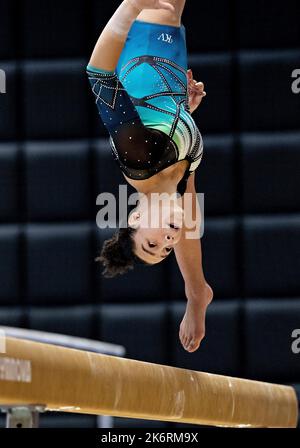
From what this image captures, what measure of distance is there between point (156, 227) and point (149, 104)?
44cm

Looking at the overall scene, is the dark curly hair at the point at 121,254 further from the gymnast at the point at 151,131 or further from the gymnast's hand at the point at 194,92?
the gymnast's hand at the point at 194,92

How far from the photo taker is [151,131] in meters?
3.10

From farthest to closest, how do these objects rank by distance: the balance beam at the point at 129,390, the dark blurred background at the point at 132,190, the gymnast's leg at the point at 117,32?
the dark blurred background at the point at 132,190 → the gymnast's leg at the point at 117,32 → the balance beam at the point at 129,390

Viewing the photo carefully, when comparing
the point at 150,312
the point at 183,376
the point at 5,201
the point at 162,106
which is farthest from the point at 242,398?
the point at 5,201

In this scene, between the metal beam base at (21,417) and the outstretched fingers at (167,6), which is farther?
the outstretched fingers at (167,6)

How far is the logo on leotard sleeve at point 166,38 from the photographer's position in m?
3.29

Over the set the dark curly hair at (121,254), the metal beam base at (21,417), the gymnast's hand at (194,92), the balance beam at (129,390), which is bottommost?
the metal beam base at (21,417)

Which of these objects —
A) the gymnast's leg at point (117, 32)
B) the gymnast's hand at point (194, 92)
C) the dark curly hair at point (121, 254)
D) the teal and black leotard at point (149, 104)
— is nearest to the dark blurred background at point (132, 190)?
the gymnast's hand at point (194, 92)

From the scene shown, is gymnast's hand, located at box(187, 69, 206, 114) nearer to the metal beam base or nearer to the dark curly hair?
the dark curly hair

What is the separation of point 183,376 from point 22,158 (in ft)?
8.01

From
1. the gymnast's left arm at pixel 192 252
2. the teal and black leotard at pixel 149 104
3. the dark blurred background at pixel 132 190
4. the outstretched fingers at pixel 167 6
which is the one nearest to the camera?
the teal and black leotard at pixel 149 104

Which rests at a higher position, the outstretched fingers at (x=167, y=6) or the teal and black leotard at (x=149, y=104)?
the outstretched fingers at (x=167, y=6)

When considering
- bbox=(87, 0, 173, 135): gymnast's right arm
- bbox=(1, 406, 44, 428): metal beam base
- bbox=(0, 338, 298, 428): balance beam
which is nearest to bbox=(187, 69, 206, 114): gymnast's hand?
bbox=(87, 0, 173, 135): gymnast's right arm

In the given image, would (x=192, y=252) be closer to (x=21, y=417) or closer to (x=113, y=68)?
(x=113, y=68)
